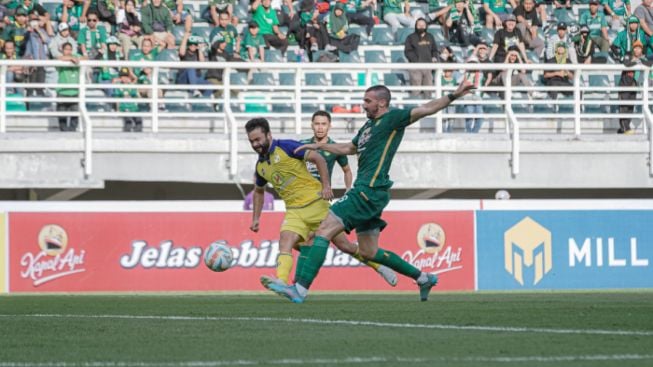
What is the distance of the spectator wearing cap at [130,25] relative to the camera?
2252cm

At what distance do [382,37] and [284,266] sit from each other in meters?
12.4

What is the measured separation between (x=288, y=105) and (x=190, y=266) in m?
5.22

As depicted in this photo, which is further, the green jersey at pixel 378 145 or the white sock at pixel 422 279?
the white sock at pixel 422 279

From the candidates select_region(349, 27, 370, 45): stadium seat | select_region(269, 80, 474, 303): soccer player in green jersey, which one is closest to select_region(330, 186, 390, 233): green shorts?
select_region(269, 80, 474, 303): soccer player in green jersey

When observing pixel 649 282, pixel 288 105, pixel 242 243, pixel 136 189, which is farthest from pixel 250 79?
pixel 649 282

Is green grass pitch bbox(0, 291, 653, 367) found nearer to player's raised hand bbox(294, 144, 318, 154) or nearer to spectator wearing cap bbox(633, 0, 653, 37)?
player's raised hand bbox(294, 144, 318, 154)

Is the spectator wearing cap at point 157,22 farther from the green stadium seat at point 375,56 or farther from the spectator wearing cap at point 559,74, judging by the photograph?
the spectator wearing cap at point 559,74

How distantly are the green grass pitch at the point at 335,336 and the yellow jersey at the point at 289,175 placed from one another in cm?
161

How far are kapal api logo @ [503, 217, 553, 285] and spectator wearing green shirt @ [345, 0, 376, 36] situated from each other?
659 cm

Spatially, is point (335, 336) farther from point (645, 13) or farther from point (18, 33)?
point (645, 13)

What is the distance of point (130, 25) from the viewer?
74.3ft

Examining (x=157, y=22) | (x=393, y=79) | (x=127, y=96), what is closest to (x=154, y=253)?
(x=127, y=96)

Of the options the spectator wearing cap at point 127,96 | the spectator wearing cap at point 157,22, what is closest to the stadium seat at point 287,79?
the spectator wearing cap at point 157,22

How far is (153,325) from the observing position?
9.13 meters
